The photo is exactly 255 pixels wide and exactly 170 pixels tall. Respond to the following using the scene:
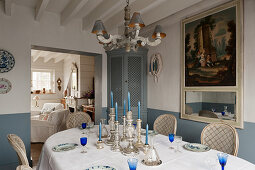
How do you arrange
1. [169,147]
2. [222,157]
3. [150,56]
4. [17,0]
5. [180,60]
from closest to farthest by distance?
[222,157], [169,147], [17,0], [180,60], [150,56]

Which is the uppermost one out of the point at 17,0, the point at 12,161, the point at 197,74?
the point at 17,0

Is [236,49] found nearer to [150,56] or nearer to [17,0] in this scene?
[150,56]

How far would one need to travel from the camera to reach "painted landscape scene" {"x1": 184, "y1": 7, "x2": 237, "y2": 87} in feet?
7.75

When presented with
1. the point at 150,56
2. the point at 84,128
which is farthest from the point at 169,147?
the point at 150,56

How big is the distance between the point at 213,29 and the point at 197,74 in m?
0.67

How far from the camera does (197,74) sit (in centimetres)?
280

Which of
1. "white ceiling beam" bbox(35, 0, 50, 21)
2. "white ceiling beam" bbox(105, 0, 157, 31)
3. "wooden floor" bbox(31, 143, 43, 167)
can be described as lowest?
"wooden floor" bbox(31, 143, 43, 167)

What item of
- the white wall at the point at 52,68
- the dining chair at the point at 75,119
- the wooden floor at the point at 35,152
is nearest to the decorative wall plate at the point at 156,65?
Result: the dining chair at the point at 75,119

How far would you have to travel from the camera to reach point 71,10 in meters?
2.82

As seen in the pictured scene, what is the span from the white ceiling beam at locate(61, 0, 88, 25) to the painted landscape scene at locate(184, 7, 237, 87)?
5.49 ft

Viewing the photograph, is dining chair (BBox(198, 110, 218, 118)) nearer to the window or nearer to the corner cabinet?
the corner cabinet

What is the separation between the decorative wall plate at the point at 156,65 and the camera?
3.45m

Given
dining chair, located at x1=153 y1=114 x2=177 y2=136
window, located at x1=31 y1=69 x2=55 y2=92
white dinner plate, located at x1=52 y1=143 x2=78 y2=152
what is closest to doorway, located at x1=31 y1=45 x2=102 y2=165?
window, located at x1=31 y1=69 x2=55 y2=92

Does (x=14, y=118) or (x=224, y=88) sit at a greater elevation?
(x=224, y=88)
